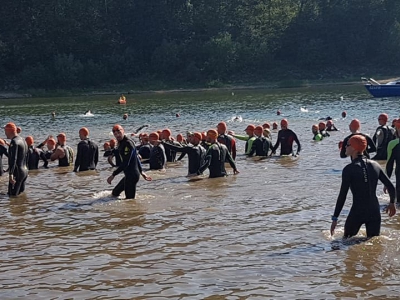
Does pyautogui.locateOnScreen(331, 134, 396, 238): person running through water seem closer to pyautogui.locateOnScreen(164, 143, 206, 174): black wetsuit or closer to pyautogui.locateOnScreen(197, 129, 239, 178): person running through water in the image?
pyautogui.locateOnScreen(197, 129, 239, 178): person running through water

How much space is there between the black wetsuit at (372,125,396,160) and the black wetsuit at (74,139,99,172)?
8146 mm

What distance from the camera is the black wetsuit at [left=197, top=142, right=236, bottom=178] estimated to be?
17.2 metres

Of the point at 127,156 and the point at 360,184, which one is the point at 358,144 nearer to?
the point at 360,184

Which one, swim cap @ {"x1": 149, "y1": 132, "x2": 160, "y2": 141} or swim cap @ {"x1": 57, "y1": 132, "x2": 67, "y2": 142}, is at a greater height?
swim cap @ {"x1": 149, "y1": 132, "x2": 160, "y2": 141}

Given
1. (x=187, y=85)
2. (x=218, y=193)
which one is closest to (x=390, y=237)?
(x=218, y=193)

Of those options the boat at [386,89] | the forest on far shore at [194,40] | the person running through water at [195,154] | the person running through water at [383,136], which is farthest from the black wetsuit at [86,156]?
the forest on far shore at [194,40]

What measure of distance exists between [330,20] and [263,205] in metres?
79.1

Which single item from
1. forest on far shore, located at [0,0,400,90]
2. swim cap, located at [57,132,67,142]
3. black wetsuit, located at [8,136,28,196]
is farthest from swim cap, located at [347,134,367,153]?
forest on far shore, located at [0,0,400,90]

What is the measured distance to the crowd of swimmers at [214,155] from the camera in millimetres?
10586

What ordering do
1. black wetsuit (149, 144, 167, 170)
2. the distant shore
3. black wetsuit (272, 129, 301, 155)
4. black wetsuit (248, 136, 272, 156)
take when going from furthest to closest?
the distant shore < black wetsuit (248, 136, 272, 156) < black wetsuit (272, 129, 301, 155) < black wetsuit (149, 144, 167, 170)

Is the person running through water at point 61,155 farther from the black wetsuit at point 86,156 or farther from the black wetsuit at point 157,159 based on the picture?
the black wetsuit at point 157,159

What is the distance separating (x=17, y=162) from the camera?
15.9 m

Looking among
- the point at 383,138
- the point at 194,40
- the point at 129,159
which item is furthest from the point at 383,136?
the point at 194,40

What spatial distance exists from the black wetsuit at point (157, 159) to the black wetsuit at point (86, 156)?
5.27 ft
